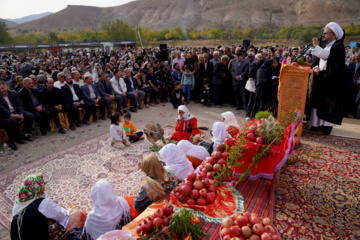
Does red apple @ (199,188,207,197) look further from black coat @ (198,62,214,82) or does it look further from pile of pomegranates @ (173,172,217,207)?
→ black coat @ (198,62,214,82)

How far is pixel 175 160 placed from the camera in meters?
3.77

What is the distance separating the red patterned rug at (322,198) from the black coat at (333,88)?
1.03m

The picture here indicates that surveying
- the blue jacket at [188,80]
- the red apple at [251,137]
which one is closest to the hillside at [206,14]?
the blue jacket at [188,80]

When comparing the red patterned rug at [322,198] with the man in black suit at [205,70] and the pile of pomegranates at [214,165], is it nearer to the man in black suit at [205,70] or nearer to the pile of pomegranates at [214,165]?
the pile of pomegranates at [214,165]

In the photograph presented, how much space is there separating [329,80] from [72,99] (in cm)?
749

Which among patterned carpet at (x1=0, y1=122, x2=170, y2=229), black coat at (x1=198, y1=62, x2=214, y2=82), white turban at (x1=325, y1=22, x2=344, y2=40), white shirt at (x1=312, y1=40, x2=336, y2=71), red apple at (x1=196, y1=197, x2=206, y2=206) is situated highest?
white turban at (x1=325, y1=22, x2=344, y2=40)

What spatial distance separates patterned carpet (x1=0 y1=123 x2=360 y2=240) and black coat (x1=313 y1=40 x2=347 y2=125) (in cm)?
61

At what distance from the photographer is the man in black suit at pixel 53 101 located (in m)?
7.09

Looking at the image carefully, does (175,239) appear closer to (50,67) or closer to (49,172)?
(49,172)

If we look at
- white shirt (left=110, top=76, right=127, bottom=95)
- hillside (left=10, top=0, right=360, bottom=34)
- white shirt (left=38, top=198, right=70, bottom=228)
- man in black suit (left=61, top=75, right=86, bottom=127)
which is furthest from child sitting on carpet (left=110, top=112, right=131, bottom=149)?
hillside (left=10, top=0, right=360, bottom=34)

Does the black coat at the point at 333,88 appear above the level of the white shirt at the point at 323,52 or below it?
below

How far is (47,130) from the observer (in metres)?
7.41

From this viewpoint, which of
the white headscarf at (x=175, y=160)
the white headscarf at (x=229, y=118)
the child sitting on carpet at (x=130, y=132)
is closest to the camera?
the white headscarf at (x=175, y=160)

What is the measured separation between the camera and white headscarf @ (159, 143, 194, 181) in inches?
146
